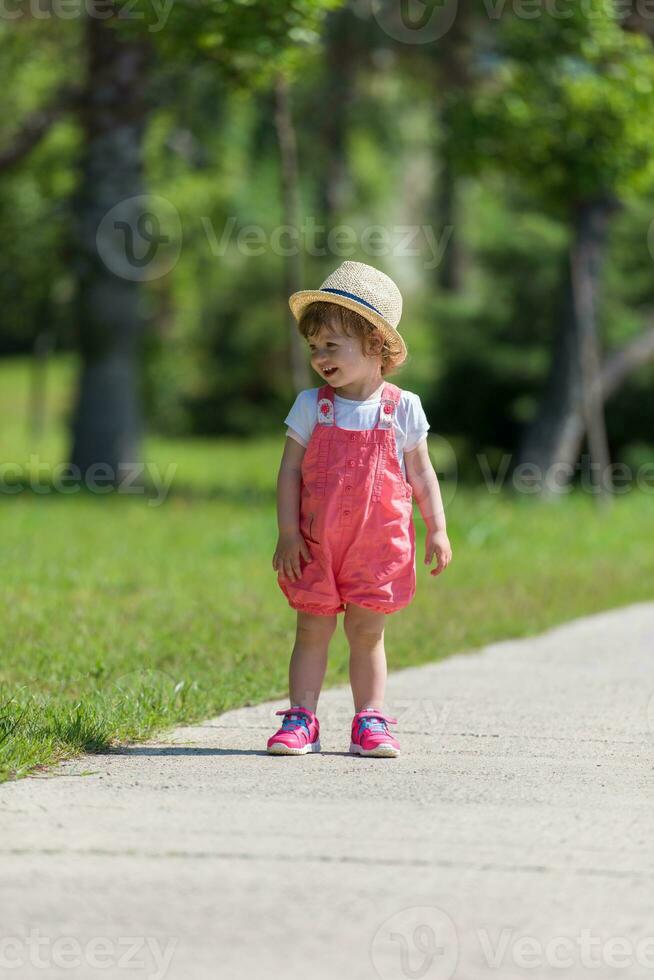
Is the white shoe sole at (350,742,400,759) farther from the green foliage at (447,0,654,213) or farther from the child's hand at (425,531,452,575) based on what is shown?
the green foliage at (447,0,654,213)

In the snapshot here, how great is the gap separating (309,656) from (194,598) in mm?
3270

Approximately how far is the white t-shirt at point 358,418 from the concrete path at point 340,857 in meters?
0.94

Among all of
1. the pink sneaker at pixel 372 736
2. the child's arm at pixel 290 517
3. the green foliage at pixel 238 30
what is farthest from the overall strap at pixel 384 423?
the green foliage at pixel 238 30

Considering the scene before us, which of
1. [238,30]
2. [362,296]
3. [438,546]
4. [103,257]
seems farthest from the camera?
[103,257]

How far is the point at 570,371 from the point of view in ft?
48.3

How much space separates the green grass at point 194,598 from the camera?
5.11 m

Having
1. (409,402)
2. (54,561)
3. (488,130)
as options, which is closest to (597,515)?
(488,130)

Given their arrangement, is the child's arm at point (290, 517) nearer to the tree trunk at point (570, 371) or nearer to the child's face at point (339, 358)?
the child's face at point (339, 358)

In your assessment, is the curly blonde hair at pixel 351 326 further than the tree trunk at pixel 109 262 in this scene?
No

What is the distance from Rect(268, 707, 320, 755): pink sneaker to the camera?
4.46 metres

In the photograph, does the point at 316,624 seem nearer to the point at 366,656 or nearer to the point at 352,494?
the point at 366,656

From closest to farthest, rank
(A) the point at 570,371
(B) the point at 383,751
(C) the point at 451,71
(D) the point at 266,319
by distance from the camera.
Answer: (B) the point at 383,751, (A) the point at 570,371, (C) the point at 451,71, (D) the point at 266,319

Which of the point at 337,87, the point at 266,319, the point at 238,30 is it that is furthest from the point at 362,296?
the point at 266,319

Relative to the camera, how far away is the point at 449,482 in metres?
17.2
